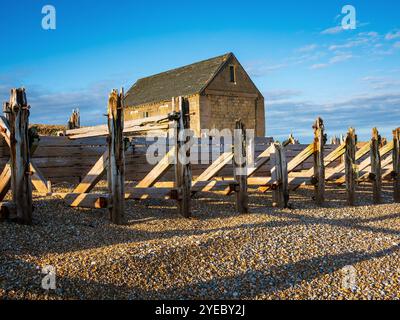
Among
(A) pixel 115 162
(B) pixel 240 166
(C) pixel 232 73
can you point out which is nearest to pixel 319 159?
Result: (B) pixel 240 166

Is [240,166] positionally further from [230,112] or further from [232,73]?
[232,73]

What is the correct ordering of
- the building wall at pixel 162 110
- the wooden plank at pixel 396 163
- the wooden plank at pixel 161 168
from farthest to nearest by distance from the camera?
the building wall at pixel 162 110
the wooden plank at pixel 396 163
the wooden plank at pixel 161 168

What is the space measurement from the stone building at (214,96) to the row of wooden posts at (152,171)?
14311mm

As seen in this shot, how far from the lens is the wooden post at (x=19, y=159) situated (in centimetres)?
789

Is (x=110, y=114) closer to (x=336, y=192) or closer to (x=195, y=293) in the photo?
(x=195, y=293)

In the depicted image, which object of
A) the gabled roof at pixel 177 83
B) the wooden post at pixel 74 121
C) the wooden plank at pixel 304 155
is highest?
the gabled roof at pixel 177 83

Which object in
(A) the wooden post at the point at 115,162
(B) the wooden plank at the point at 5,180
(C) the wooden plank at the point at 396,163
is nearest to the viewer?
(B) the wooden plank at the point at 5,180

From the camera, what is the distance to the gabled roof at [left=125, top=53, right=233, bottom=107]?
2948cm

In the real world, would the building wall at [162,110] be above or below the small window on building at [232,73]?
below

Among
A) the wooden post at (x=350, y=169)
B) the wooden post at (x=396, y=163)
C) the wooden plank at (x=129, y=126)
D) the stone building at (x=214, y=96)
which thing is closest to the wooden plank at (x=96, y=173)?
the wooden plank at (x=129, y=126)

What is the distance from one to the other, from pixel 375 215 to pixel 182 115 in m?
5.53

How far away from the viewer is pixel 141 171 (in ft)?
46.5

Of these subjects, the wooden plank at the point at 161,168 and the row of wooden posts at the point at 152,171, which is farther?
the wooden plank at the point at 161,168

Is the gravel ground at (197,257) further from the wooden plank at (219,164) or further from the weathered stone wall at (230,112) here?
the weathered stone wall at (230,112)
